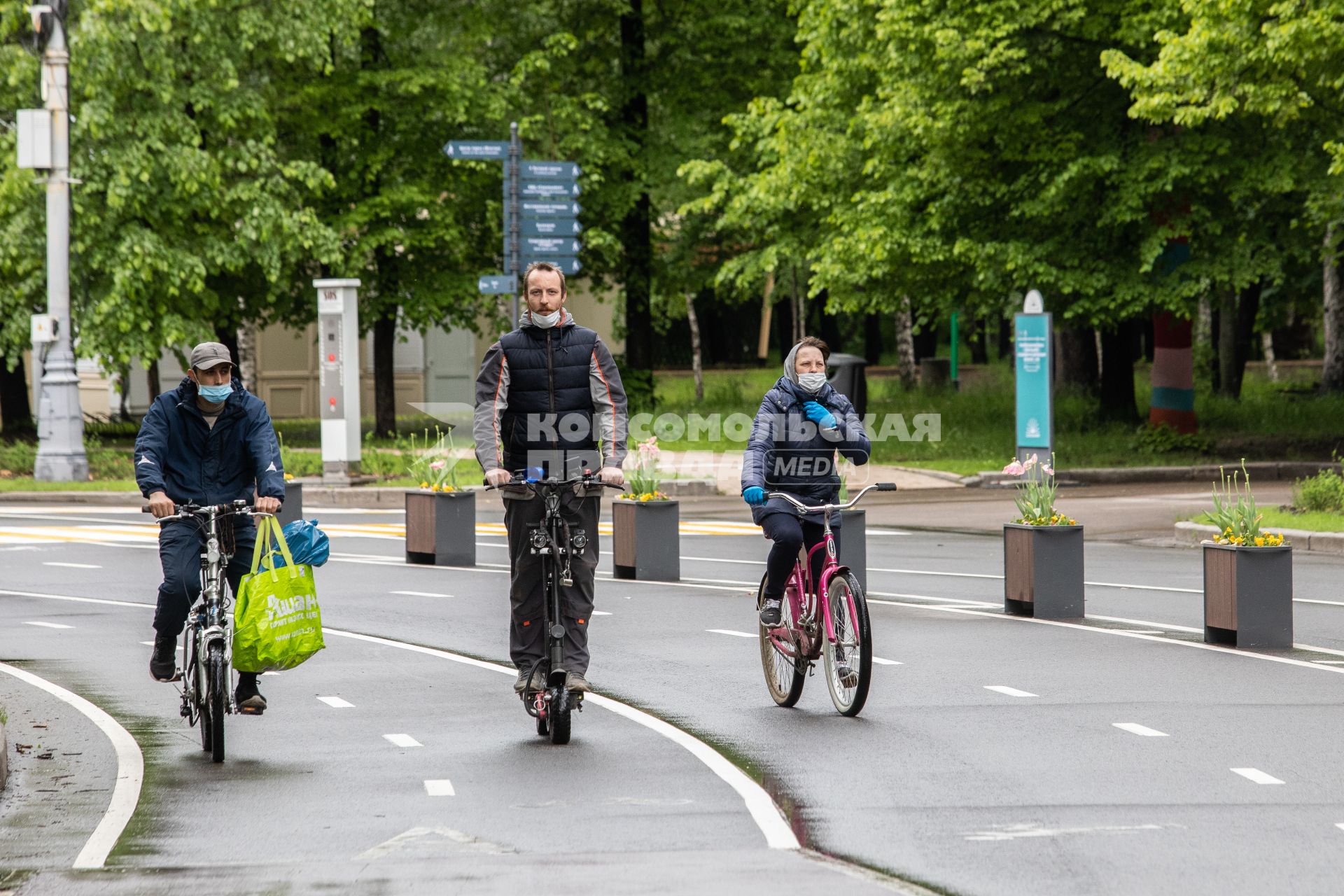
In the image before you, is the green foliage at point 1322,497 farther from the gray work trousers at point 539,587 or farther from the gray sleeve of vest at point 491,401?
the gray sleeve of vest at point 491,401

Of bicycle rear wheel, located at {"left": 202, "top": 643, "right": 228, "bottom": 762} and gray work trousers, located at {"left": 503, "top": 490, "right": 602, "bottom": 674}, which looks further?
gray work trousers, located at {"left": 503, "top": 490, "right": 602, "bottom": 674}

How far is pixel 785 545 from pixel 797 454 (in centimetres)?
46

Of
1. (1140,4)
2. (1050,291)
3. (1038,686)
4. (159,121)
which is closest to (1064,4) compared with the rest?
(1140,4)

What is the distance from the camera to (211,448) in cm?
784

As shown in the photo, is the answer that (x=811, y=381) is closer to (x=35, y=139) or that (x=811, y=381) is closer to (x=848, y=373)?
(x=35, y=139)

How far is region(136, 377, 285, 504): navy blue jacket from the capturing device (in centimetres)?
775

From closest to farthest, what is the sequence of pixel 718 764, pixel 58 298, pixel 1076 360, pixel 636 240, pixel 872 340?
pixel 718 764, pixel 58 298, pixel 636 240, pixel 1076 360, pixel 872 340

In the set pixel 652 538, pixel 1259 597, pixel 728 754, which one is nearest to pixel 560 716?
pixel 728 754

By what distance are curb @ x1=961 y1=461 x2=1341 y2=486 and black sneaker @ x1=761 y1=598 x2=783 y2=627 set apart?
54.2 feet

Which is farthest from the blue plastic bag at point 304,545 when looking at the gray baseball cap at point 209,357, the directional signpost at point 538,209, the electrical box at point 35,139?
the electrical box at point 35,139

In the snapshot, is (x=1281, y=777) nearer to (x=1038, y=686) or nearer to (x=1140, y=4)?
(x=1038, y=686)

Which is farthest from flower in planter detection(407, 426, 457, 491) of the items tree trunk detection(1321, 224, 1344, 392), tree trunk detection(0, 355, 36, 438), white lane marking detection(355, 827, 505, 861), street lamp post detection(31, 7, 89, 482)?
tree trunk detection(1321, 224, 1344, 392)

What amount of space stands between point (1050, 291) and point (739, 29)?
10170mm

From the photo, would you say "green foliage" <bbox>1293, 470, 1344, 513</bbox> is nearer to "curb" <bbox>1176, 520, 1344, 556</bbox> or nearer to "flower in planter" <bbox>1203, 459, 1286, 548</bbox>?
"curb" <bbox>1176, 520, 1344, 556</bbox>
